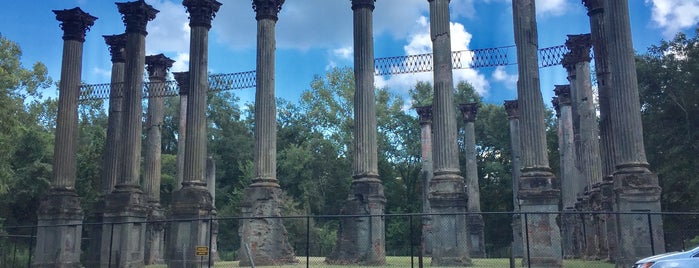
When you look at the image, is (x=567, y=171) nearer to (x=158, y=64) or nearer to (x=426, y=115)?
(x=426, y=115)

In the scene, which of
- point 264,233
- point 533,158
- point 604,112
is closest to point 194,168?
point 264,233

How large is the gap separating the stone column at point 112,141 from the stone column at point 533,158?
18322 millimetres

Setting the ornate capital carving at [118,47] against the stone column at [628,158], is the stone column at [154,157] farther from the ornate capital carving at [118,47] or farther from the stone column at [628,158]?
the stone column at [628,158]

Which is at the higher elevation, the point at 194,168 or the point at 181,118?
the point at 181,118

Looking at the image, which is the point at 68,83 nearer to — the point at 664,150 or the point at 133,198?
the point at 133,198

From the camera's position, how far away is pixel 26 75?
1654 inches

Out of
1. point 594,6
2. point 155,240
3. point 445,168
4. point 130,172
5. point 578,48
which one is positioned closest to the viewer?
point 445,168

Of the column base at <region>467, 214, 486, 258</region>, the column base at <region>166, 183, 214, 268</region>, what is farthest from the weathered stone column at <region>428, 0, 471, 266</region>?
the column base at <region>467, 214, 486, 258</region>

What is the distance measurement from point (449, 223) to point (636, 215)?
21.7 feet

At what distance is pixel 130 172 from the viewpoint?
27.9 meters

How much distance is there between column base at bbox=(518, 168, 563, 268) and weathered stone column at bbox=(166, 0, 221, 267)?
40.7ft

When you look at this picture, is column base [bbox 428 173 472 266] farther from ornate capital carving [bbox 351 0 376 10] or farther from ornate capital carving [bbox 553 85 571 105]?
ornate capital carving [bbox 553 85 571 105]

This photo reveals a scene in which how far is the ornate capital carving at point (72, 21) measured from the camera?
29.8 m

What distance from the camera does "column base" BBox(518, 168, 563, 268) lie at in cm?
2134
